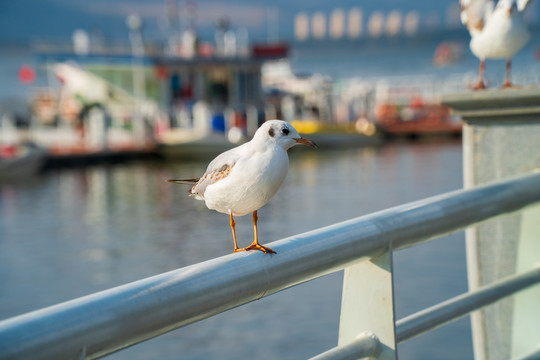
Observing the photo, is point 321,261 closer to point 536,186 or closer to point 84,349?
point 84,349

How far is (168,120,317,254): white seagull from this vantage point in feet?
5.43

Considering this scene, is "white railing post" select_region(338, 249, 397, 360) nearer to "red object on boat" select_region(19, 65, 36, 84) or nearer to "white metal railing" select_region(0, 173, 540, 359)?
"white metal railing" select_region(0, 173, 540, 359)

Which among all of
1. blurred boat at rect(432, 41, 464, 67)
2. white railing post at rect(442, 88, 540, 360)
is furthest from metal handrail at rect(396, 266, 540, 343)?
blurred boat at rect(432, 41, 464, 67)

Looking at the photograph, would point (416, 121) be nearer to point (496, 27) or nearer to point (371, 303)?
point (496, 27)

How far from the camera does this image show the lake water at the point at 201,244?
8.91 m

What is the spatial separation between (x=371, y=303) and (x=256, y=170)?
481 mm

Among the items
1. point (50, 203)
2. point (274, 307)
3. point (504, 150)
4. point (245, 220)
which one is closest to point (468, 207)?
point (504, 150)

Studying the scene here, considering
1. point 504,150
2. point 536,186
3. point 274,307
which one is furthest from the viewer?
point 274,307

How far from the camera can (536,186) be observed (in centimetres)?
242

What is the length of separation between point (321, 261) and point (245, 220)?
15.0m

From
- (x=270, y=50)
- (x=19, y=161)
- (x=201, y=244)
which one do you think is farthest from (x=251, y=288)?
(x=270, y=50)

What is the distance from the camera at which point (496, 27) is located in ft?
10.3

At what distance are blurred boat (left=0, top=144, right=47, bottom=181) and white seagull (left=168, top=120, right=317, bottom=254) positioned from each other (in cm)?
2291

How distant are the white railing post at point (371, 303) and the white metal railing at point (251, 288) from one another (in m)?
0.01
